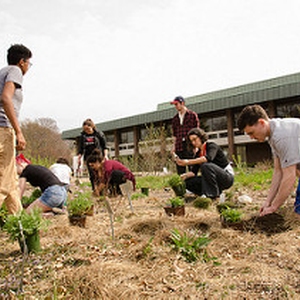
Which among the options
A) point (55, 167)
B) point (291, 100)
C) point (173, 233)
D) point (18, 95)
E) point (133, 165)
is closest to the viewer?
point (173, 233)

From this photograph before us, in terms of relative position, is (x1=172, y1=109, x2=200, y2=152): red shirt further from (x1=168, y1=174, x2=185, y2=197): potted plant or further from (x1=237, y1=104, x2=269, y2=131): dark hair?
(x1=237, y1=104, x2=269, y2=131): dark hair

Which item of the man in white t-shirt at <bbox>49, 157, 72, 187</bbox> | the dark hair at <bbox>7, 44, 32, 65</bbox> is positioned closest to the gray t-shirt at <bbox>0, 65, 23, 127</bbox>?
the dark hair at <bbox>7, 44, 32, 65</bbox>

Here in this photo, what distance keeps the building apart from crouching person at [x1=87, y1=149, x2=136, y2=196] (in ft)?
19.9

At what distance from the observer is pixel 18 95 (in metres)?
2.85

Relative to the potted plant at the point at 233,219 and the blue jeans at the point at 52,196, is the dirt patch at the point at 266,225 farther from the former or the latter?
the blue jeans at the point at 52,196

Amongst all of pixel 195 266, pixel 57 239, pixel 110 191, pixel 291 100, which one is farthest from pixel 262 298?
pixel 291 100

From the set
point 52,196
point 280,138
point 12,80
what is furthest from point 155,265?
point 52,196

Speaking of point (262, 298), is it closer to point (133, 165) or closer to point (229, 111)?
point (133, 165)

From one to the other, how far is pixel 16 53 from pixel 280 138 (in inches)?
98.8

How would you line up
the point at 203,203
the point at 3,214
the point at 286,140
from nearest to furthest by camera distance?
the point at 286,140, the point at 3,214, the point at 203,203

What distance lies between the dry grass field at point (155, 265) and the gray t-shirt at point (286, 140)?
53 centimetres

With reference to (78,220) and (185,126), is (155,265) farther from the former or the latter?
(185,126)

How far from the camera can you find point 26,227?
6.70 feet

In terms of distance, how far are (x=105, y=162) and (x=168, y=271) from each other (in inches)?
135
